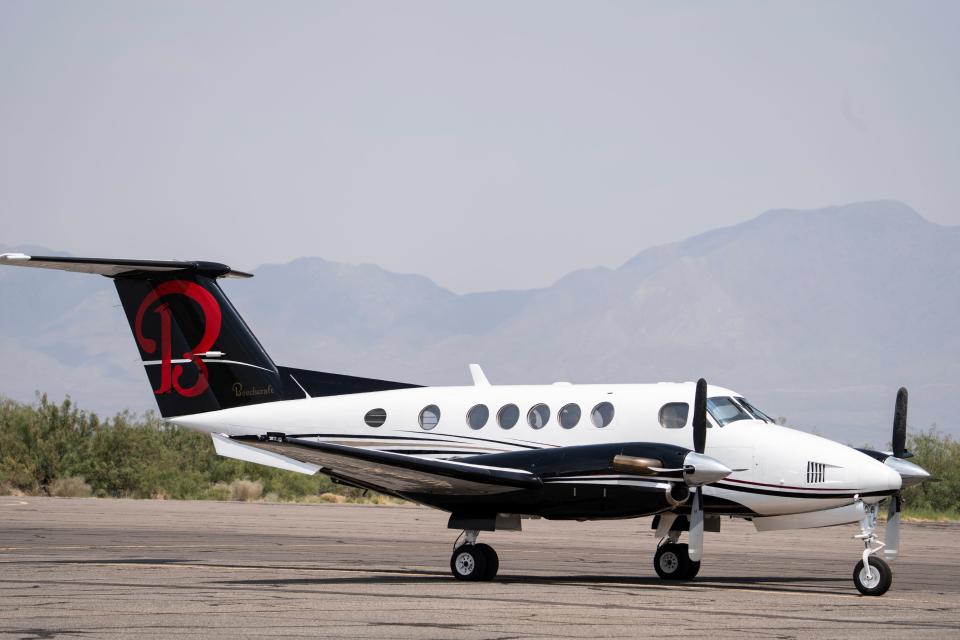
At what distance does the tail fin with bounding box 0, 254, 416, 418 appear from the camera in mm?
22188

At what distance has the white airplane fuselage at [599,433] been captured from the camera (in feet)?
59.0

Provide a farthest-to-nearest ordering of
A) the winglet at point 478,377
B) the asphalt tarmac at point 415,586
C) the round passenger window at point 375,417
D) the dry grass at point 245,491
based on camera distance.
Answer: the dry grass at point 245,491 < the winglet at point 478,377 < the round passenger window at point 375,417 < the asphalt tarmac at point 415,586

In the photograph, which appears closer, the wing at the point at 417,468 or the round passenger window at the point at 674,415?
the wing at the point at 417,468

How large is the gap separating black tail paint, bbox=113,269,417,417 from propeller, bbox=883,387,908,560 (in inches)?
319

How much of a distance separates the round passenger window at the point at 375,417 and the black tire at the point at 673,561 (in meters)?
4.59

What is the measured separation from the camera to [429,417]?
806 inches

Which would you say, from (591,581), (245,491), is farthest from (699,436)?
(245,491)

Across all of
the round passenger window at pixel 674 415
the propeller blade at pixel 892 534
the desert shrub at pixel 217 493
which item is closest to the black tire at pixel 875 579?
the propeller blade at pixel 892 534

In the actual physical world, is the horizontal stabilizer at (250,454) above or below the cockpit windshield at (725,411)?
below

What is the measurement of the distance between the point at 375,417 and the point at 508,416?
7.79 feet

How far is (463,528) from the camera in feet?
61.7

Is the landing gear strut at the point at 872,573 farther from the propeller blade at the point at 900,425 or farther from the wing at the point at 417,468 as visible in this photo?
the wing at the point at 417,468

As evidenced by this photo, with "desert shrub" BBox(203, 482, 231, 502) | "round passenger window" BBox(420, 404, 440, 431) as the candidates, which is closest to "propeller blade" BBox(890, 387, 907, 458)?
"round passenger window" BBox(420, 404, 440, 431)

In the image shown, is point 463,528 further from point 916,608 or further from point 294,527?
point 294,527
